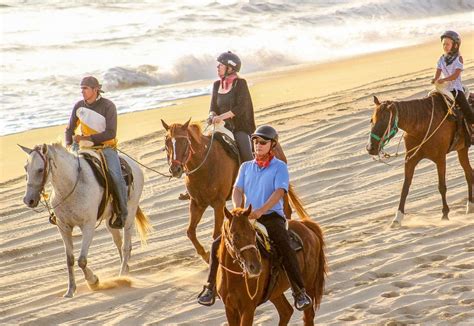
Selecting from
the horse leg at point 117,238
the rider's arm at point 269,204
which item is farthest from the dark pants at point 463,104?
the rider's arm at point 269,204

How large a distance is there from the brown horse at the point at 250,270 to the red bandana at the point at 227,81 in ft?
13.0

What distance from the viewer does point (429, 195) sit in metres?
16.0

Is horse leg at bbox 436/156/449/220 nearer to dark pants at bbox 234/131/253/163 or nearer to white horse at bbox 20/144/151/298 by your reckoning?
dark pants at bbox 234/131/253/163

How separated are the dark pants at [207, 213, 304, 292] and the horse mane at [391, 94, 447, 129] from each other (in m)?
5.56

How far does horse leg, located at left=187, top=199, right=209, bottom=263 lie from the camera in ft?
43.0

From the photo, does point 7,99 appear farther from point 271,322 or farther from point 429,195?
point 271,322

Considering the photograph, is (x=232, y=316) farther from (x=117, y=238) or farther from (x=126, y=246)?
(x=117, y=238)

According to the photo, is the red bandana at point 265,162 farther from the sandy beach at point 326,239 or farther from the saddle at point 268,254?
the sandy beach at point 326,239

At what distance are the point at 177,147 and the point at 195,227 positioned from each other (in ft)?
4.02

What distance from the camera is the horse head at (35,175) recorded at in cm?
1158

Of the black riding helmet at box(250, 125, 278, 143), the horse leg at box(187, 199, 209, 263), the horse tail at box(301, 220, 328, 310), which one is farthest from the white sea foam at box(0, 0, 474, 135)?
the black riding helmet at box(250, 125, 278, 143)

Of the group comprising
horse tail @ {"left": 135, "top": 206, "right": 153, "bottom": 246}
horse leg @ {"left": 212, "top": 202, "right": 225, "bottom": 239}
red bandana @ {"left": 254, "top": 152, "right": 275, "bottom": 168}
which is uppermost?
red bandana @ {"left": 254, "top": 152, "right": 275, "bottom": 168}

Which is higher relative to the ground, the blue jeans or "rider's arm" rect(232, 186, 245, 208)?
"rider's arm" rect(232, 186, 245, 208)

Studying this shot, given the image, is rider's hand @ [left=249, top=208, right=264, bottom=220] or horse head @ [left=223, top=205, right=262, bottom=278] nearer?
horse head @ [left=223, top=205, right=262, bottom=278]
